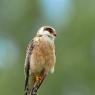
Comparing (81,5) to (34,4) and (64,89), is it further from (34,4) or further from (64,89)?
(64,89)

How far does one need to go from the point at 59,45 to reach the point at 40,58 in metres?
12.2

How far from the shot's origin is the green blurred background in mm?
22219

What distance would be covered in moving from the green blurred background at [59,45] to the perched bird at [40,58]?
10172mm

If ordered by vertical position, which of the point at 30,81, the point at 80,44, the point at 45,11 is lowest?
the point at 30,81

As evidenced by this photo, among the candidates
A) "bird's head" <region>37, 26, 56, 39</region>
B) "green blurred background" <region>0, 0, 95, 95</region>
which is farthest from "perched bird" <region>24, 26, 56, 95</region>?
"green blurred background" <region>0, 0, 95, 95</region>

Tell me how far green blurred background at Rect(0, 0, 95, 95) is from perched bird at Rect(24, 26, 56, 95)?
33.4 ft

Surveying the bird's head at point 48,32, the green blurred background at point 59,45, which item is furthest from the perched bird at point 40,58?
the green blurred background at point 59,45

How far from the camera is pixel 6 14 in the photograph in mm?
26453

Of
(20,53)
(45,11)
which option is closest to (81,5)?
(45,11)

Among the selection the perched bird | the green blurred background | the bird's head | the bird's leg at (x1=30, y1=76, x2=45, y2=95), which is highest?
the green blurred background

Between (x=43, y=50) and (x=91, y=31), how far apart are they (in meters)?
12.9

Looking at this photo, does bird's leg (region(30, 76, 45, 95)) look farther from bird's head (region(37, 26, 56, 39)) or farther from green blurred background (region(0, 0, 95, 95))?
green blurred background (region(0, 0, 95, 95))

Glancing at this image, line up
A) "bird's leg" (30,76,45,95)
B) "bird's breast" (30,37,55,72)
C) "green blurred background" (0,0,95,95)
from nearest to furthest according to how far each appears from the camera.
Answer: "bird's leg" (30,76,45,95) → "bird's breast" (30,37,55,72) → "green blurred background" (0,0,95,95)

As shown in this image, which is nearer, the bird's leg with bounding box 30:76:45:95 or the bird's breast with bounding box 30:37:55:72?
the bird's leg with bounding box 30:76:45:95
